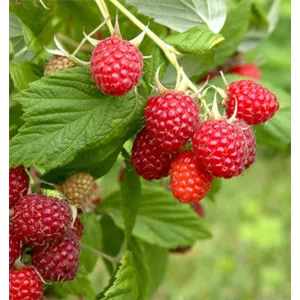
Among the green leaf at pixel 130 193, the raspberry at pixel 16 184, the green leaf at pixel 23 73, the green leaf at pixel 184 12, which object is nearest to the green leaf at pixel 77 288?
the green leaf at pixel 130 193

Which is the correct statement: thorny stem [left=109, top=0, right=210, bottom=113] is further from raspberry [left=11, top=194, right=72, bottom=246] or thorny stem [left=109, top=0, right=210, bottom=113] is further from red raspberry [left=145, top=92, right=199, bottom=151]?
raspberry [left=11, top=194, right=72, bottom=246]

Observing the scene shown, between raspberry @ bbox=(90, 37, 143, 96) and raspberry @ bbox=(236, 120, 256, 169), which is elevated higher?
raspberry @ bbox=(90, 37, 143, 96)

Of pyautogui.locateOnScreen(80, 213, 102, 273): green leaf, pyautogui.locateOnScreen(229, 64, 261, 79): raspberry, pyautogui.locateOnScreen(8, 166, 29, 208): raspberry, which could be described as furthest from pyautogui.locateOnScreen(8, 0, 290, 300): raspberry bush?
pyautogui.locateOnScreen(229, 64, 261, 79): raspberry

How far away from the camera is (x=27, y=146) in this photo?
101cm

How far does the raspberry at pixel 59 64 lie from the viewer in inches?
41.8

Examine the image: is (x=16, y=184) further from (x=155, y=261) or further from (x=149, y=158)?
(x=155, y=261)

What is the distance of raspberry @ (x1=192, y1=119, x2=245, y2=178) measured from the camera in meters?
1.00

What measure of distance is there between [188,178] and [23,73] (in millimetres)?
349

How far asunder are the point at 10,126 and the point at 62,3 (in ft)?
1.01

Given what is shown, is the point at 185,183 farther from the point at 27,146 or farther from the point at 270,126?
the point at 270,126

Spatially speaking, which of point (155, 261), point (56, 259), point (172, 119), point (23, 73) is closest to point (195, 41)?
point (172, 119)

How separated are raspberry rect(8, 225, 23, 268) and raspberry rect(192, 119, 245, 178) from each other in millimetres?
315

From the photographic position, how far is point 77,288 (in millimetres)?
1298
